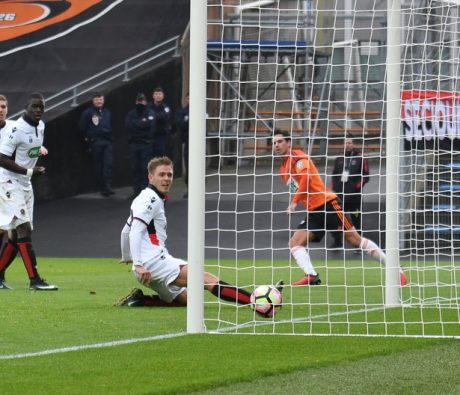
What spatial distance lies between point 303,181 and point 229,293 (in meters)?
3.73

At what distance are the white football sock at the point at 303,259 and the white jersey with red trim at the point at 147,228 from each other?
385 centimetres

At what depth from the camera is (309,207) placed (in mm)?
15195

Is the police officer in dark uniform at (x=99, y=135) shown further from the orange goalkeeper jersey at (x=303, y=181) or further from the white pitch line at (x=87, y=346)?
the white pitch line at (x=87, y=346)

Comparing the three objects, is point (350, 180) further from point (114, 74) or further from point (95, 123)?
point (114, 74)

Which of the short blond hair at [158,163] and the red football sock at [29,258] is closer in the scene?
the short blond hair at [158,163]

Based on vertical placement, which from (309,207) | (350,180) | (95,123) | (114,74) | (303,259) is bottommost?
(303,259)

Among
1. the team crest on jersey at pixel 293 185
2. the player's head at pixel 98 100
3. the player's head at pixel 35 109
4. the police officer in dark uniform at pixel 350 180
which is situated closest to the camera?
the player's head at pixel 35 109

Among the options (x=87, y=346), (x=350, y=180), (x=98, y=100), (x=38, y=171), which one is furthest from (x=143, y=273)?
(x=98, y=100)

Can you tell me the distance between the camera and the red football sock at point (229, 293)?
35.5ft

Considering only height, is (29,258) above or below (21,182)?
below

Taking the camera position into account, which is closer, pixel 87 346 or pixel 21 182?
pixel 87 346

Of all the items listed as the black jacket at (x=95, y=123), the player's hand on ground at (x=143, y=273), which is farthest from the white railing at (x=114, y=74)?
the player's hand on ground at (x=143, y=273)

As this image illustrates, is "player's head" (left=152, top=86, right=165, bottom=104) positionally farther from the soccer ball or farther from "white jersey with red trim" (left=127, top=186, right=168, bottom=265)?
the soccer ball

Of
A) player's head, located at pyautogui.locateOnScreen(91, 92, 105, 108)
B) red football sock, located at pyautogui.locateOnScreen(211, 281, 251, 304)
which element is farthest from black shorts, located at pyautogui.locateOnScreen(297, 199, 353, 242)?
player's head, located at pyautogui.locateOnScreen(91, 92, 105, 108)
